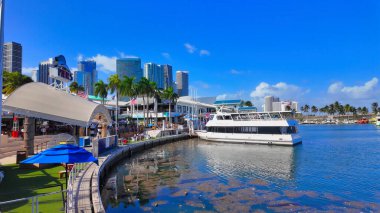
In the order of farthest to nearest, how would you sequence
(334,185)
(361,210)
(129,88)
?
(129,88)
(334,185)
(361,210)

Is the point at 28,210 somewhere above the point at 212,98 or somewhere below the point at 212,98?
below

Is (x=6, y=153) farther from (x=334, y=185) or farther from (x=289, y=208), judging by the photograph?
(x=334, y=185)

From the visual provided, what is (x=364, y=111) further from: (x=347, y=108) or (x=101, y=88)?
(x=101, y=88)

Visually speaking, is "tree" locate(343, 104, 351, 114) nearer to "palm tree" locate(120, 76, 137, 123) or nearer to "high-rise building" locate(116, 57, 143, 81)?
"high-rise building" locate(116, 57, 143, 81)

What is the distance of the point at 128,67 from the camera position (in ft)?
607

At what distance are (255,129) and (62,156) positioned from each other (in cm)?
4064

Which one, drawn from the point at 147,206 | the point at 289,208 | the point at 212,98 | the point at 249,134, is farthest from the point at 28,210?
the point at 212,98

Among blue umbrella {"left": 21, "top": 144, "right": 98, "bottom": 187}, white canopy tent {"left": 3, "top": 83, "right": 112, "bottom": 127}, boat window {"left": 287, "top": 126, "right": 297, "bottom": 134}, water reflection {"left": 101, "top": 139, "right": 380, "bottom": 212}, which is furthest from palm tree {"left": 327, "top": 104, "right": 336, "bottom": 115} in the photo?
blue umbrella {"left": 21, "top": 144, "right": 98, "bottom": 187}

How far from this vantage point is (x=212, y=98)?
11056 centimetres

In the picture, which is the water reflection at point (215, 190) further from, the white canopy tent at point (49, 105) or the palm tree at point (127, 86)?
the palm tree at point (127, 86)

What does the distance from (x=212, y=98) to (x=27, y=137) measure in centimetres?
9246

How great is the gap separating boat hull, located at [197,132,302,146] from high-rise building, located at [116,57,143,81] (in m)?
136

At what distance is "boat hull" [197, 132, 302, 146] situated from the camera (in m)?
43.6

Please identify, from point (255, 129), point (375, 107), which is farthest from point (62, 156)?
point (375, 107)
